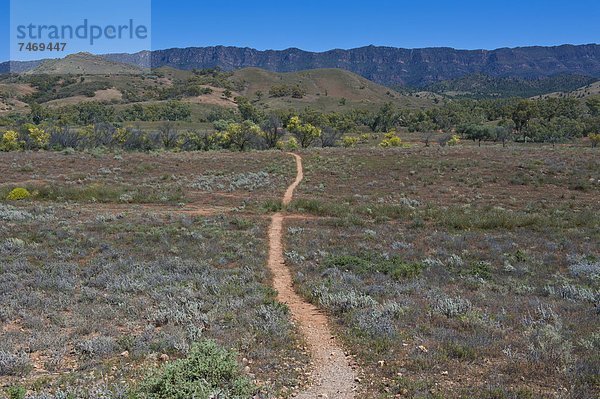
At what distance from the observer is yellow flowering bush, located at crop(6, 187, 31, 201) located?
27.4 metres

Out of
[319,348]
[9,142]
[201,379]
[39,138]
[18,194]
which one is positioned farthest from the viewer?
[39,138]

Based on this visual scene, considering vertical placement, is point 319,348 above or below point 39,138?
below

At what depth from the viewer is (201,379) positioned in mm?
5812

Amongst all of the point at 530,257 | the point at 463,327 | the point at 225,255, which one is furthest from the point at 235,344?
the point at 530,257

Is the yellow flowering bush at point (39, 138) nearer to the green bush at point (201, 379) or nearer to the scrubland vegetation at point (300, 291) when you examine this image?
the scrubland vegetation at point (300, 291)

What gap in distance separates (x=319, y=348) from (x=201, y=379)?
2590mm

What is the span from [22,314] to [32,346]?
1.97 metres

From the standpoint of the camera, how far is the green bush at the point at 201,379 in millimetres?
5551

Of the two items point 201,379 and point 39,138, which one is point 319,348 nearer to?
point 201,379

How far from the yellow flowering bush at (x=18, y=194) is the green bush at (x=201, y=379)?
27125 mm

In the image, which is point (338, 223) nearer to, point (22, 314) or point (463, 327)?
point (463, 327)

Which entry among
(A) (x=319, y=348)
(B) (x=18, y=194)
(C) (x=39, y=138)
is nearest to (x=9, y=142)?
(C) (x=39, y=138)

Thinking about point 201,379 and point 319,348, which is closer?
point 201,379

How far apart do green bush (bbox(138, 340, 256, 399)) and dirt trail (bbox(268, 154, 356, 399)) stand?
0.99 meters
